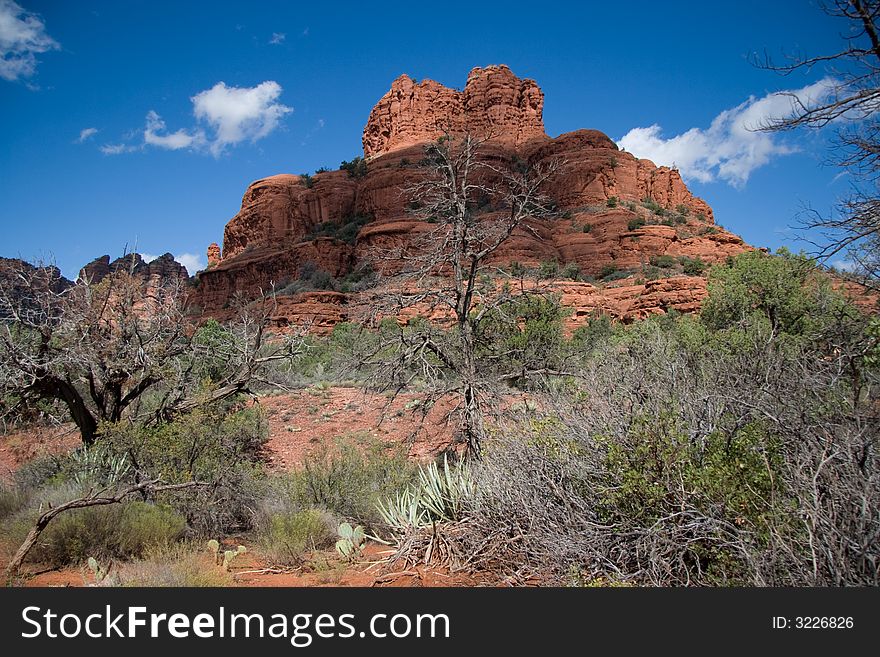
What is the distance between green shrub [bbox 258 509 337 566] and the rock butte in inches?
Answer: 1219

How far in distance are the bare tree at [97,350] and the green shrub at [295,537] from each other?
4558 mm

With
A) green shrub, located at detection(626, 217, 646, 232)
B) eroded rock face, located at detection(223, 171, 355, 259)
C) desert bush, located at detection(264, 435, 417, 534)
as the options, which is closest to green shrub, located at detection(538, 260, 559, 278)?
desert bush, located at detection(264, 435, 417, 534)

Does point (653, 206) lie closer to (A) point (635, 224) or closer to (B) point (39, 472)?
(A) point (635, 224)

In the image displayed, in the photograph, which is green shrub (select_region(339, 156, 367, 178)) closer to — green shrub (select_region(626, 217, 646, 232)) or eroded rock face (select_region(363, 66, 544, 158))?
eroded rock face (select_region(363, 66, 544, 158))

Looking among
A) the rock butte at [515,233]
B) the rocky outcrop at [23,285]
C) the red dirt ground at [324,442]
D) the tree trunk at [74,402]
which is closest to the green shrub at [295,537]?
the red dirt ground at [324,442]

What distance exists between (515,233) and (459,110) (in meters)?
33.0

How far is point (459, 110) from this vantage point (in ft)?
238

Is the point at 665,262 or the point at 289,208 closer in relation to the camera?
the point at 665,262

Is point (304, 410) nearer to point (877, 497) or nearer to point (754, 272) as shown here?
point (877, 497)

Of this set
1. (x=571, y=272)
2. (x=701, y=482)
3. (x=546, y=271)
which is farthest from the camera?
(x=571, y=272)

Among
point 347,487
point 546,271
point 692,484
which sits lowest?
point 347,487

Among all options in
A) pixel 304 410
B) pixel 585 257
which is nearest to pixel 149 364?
pixel 304 410

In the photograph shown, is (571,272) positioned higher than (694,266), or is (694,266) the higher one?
(571,272)

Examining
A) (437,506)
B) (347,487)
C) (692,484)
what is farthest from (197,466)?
(692,484)
